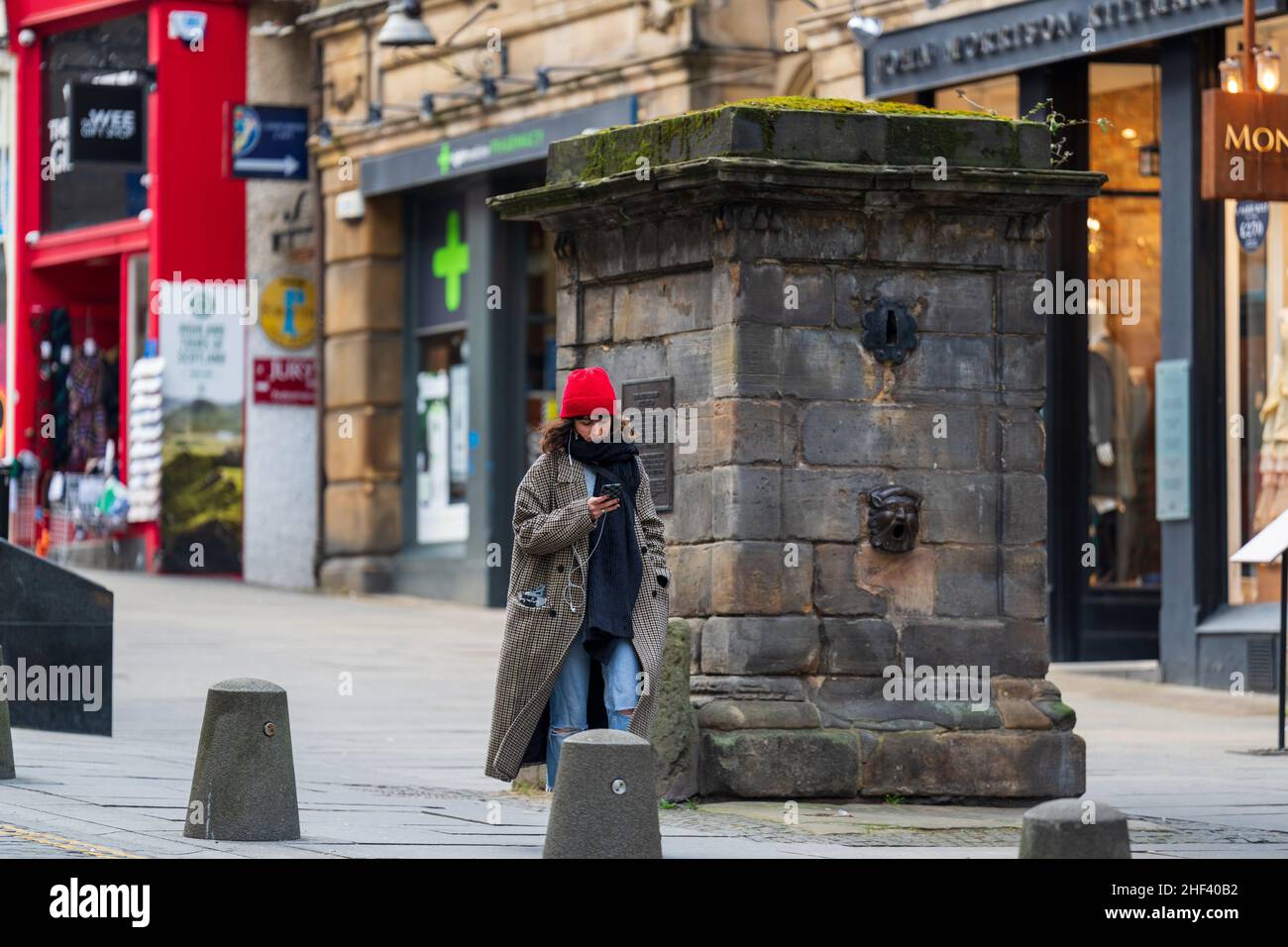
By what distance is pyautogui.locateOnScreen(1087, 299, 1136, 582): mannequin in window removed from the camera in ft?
68.7

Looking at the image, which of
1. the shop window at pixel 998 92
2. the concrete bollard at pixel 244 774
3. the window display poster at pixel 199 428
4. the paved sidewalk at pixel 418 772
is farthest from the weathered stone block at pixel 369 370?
the concrete bollard at pixel 244 774

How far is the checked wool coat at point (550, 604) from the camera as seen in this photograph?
11.1m

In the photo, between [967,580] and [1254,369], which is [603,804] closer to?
[967,580]

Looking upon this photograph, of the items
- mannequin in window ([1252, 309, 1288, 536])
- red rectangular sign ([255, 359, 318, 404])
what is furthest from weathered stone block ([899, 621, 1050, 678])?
red rectangular sign ([255, 359, 318, 404])

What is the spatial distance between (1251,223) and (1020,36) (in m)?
2.29

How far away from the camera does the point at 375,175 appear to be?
2773cm

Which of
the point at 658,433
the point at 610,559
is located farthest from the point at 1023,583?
the point at 610,559

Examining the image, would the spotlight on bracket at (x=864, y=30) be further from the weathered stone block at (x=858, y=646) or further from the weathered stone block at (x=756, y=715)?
the weathered stone block at (x=756, y=715)

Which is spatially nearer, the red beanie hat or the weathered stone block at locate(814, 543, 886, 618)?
the red beanie hat

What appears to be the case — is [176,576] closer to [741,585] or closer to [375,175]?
[375,175]

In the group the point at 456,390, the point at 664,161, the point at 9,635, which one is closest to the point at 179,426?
the point at 456,390

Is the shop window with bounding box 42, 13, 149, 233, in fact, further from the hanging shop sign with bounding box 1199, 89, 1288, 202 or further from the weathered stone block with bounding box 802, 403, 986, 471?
the weathered stone block with bounding box 802, 403, 986, 471

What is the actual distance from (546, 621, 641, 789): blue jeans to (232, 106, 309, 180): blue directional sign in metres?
17.6

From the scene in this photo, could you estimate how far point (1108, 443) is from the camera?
2109 cm
